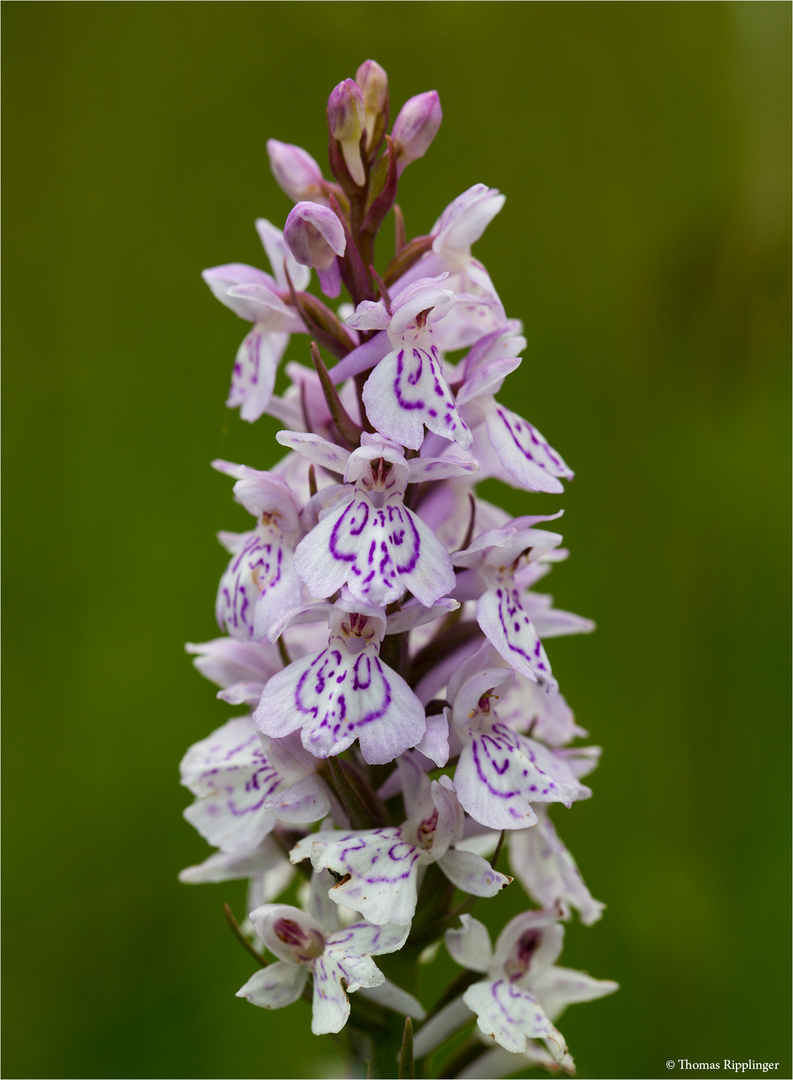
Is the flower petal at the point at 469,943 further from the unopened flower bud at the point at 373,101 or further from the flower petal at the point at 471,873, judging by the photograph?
the unopened flower bud at the point at 373,101

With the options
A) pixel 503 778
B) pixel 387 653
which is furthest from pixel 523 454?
pixel 503 778

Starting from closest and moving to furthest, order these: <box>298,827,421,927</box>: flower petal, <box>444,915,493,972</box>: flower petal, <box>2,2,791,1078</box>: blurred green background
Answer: <box>298,827,421,927</box>: flower petal → <box>444,915,493,972</box>: flower petal → <box>2,2,791,1078</box>: blurred green background

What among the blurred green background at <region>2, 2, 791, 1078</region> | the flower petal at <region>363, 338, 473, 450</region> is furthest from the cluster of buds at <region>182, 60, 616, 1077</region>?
the blurred green background at <region>2, 2, 791, 1078</region>

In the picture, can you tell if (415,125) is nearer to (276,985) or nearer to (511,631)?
(511,631)

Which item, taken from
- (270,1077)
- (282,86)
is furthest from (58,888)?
(282,86)

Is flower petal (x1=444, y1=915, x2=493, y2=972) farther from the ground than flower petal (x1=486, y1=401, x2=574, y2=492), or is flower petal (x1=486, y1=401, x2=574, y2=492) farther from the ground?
flower petal (x1=486, y1=401, x2=574, y2=492)

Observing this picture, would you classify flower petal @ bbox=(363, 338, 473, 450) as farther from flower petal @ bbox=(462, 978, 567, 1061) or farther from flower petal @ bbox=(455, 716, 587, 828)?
flower petal @ bbox=(462, 978, 567, 1061)

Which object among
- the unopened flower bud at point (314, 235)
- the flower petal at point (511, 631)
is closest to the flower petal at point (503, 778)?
the flower petal at point (511, 631)
